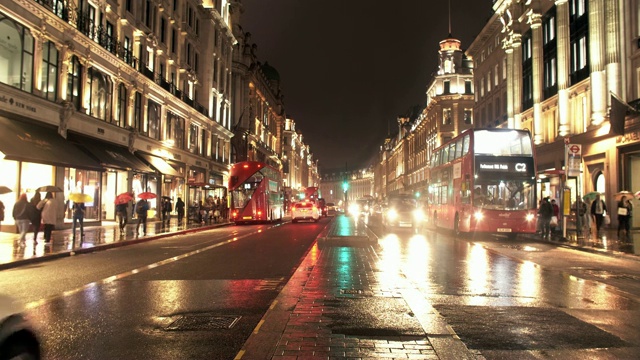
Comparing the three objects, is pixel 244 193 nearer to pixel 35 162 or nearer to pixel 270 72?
pixel 35 162

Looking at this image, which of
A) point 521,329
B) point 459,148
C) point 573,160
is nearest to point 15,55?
point 459,148

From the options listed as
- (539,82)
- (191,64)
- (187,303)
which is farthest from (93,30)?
(539,82)

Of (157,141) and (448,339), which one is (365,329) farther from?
(157,141)

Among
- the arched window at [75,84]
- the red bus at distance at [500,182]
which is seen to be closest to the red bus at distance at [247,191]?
the arched window at [75,84]

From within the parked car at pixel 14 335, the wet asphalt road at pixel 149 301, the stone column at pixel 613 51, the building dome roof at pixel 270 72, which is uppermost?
the building dome roof at pixel 270 72

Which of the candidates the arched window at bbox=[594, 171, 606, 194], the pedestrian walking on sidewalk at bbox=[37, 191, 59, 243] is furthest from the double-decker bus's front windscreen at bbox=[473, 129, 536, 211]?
the pedestrian walking on sidewalk at bbox=[37, 191, 59, 243]

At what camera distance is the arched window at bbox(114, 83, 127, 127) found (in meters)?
31.7

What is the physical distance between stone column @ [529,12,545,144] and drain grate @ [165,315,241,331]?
37.3m

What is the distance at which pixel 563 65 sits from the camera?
34969mm

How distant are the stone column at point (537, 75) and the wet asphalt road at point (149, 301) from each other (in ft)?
101

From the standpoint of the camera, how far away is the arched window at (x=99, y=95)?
28406mm

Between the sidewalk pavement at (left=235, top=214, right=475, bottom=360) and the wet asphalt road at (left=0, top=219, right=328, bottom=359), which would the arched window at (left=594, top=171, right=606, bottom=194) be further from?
the sidewalk pavement at (left=235, top=214, right=475, bottom=360)

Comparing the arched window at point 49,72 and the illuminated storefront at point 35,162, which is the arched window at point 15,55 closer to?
the arched window at point 49,72

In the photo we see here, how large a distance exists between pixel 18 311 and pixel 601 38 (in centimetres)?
3349
